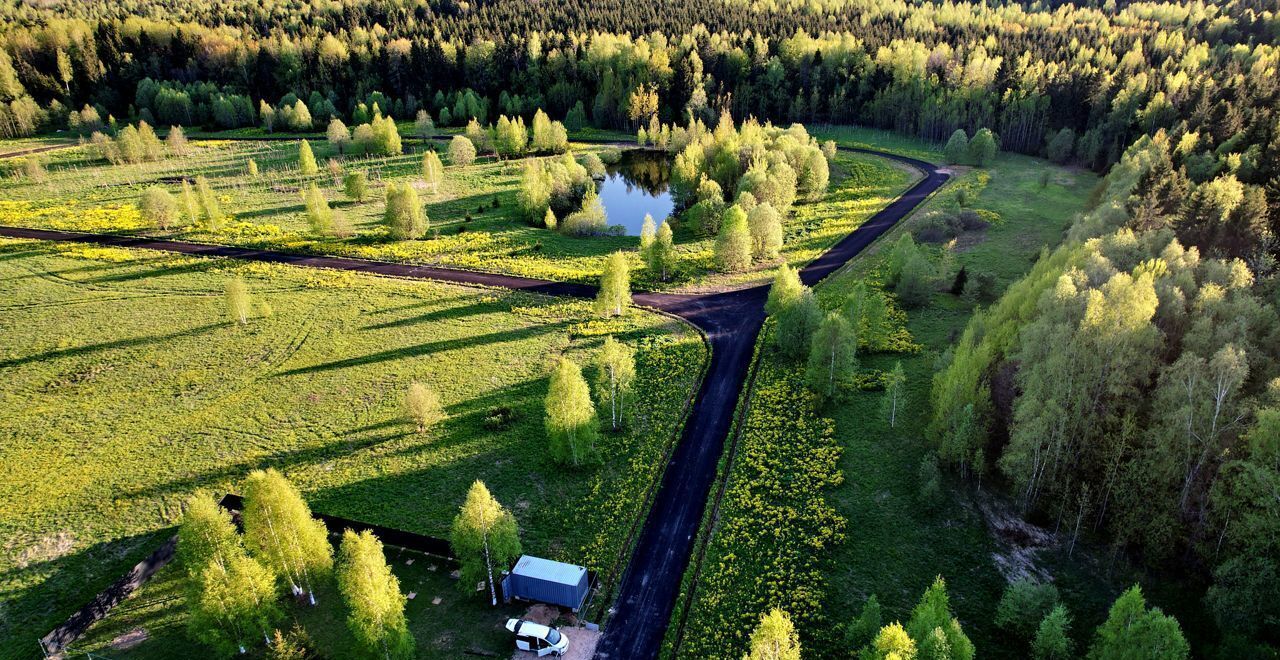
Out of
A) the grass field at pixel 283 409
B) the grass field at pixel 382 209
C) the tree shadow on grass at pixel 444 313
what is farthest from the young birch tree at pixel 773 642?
the grass field at pixel 382 209

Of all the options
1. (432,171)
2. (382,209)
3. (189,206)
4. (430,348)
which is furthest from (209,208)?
(430,348)

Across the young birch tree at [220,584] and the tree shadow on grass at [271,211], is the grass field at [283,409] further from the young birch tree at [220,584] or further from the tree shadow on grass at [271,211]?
the tree shadow on grass at [271,211]

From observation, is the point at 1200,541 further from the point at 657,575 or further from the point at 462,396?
the point at 462,396

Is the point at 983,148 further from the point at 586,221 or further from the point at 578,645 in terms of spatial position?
the point at 578,645

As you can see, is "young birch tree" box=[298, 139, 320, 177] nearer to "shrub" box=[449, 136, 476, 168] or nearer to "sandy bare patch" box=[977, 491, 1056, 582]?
"shrub" box=[449, 136, 476, 168]

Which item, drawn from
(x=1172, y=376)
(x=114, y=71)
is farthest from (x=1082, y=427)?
(x=114, y=71)
